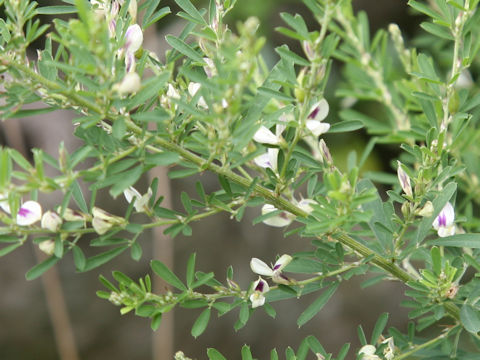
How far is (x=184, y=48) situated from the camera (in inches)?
26.2

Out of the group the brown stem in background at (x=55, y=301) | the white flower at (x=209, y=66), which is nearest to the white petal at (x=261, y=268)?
the white flower at (x=209, y=66)

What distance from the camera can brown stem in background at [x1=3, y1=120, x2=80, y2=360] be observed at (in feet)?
6.29

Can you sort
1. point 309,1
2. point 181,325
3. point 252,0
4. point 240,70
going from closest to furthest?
point 240,70 < point 309,1 < point 181,325 < point 252,0

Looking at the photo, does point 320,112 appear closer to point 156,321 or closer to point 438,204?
point 438,204

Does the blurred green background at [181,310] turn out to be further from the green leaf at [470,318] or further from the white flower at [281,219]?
the green leaf at [470,318]

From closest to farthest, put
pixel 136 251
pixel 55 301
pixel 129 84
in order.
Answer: pixel 129 84
pixel 136 251
pixel 55 301

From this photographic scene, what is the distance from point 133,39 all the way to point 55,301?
4.91 feet

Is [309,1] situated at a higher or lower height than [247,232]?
higher

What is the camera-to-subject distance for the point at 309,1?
59cm

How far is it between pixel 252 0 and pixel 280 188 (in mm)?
1659

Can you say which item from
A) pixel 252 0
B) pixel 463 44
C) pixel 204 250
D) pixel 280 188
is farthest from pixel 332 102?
pixel 280 188

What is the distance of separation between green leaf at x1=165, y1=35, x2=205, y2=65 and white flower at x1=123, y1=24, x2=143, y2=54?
4cm

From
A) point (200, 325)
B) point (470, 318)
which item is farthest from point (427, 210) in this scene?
point (200, 325)

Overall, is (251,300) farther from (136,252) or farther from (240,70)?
(240,70)
